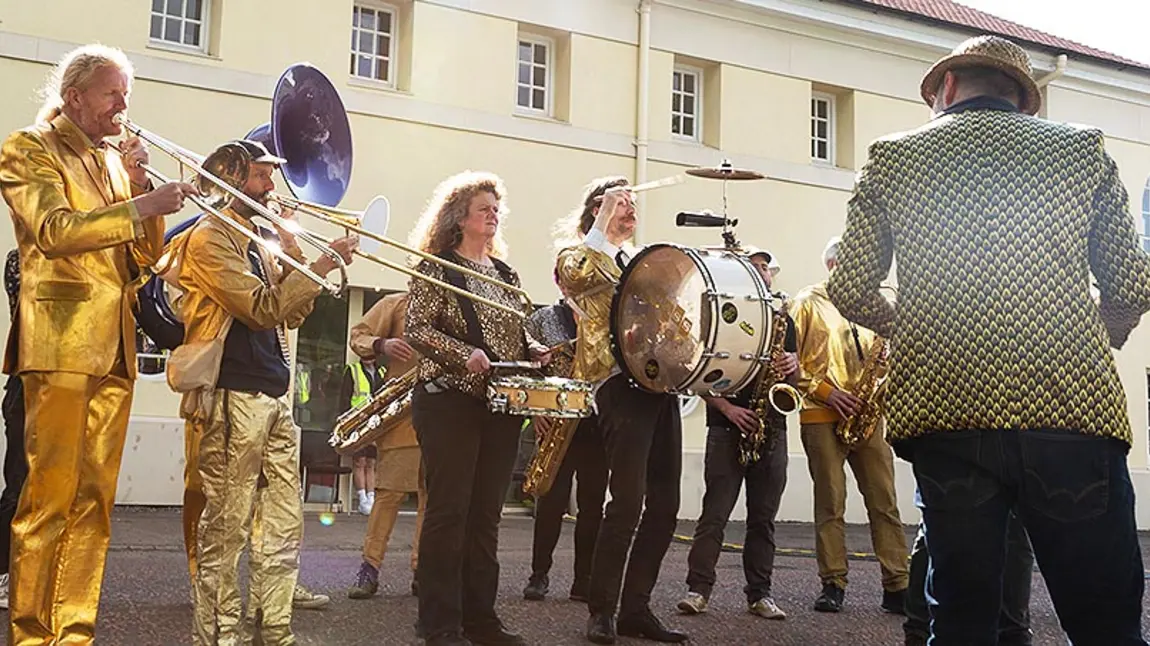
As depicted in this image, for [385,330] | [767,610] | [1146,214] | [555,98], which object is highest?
[555,98]

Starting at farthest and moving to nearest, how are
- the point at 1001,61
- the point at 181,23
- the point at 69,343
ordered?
the point at 181,23, the point at 69,343, the point at 1001,61

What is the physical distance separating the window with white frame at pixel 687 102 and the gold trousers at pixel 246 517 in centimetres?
1104

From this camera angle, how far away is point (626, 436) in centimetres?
523

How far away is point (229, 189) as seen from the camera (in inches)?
173

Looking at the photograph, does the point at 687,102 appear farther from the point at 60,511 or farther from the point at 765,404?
the point at 60,511

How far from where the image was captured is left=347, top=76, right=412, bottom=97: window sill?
12859mm

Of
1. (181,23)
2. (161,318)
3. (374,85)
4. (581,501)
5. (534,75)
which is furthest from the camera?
(534,75)

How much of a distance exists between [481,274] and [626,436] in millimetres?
1045

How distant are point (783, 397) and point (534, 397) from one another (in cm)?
248

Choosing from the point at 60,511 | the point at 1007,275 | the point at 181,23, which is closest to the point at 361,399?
the point at 181,23

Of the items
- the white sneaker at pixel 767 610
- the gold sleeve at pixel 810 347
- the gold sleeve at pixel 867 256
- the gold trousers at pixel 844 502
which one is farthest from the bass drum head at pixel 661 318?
the gold sleeve at pixel 867 256

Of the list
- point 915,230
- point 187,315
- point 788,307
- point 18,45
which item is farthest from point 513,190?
point 915,230

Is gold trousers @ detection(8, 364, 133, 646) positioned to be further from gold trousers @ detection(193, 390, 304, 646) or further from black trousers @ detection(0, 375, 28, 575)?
black trousers @ detection(0, 375, 28, 575)

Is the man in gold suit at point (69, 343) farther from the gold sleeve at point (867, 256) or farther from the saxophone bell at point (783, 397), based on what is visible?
the saxophone bell at point (783, 397)
